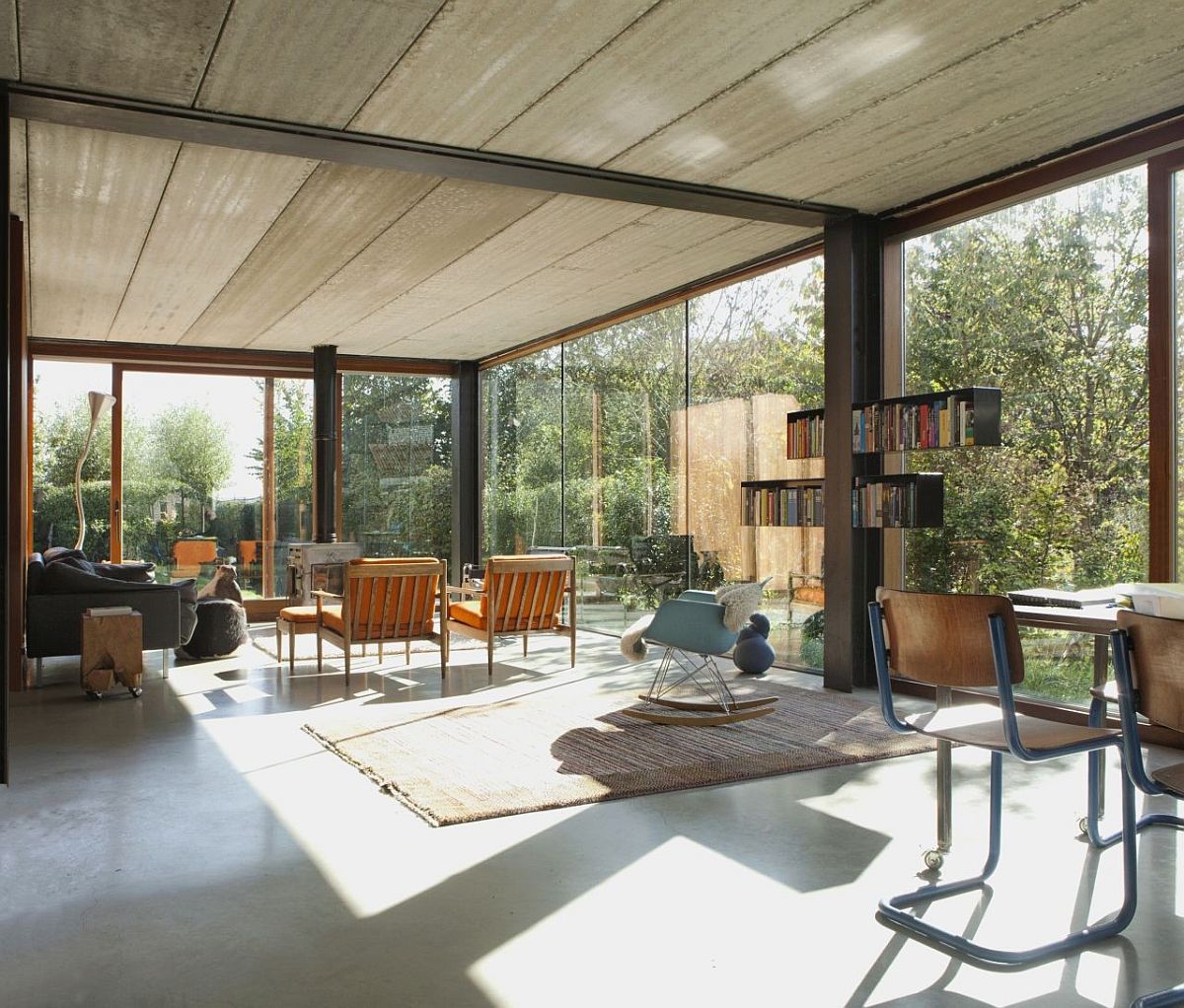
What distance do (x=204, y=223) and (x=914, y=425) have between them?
4537 millimetres

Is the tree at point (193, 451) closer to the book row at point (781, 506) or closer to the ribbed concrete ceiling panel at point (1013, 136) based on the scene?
the book row at point (781, 506)

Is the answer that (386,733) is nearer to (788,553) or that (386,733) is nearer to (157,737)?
(157,737)

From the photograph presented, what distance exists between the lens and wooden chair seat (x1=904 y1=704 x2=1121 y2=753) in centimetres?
297

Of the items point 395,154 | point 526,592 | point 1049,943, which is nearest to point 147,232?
point 395,154

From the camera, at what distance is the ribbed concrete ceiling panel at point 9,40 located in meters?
3.67

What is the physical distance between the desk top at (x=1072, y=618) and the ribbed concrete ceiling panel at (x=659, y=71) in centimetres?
230

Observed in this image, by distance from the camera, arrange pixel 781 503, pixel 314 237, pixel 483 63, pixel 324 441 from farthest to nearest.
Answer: pixel 324 441 < pixel 781 503 < pixel 314 237 < pixel 483 63

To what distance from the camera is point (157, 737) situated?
5.36 m

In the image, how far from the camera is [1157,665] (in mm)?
2514

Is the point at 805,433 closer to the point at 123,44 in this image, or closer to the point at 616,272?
the point at 616,272

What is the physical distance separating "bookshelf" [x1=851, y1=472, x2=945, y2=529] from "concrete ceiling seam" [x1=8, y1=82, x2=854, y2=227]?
1730mm

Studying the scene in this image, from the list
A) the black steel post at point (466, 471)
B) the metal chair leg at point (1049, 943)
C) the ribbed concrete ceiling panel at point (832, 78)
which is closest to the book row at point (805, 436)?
the ribbed concrete ceiling panel at point (832, 78)

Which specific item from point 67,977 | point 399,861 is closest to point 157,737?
point 399,861

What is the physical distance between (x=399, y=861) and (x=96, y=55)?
3.20 metres
